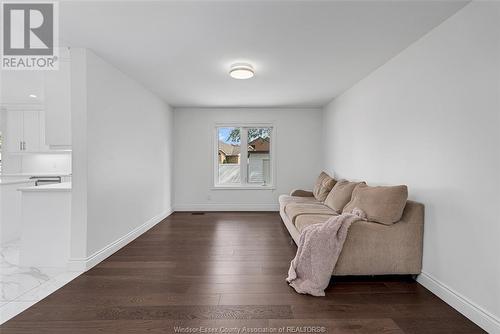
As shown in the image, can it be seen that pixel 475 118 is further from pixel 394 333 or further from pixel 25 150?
pixel 25 150

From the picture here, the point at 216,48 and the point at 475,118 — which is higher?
the point at 216,48

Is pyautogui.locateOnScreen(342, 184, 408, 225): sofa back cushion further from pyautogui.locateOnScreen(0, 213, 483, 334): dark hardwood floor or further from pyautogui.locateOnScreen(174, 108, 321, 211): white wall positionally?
pyautogui.locateOnScreen(174, 108, 321, 211): white wall

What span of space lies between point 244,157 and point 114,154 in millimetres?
3247

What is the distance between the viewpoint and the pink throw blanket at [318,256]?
229 cm

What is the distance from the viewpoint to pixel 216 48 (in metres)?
2.78

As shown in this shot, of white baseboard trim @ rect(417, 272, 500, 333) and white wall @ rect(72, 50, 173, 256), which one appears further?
white wall @ rect(72, 50, 173, 256)

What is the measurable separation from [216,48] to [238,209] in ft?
13.0

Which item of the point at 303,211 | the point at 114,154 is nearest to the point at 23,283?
the point at 114,154

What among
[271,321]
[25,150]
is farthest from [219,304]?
[25,150]

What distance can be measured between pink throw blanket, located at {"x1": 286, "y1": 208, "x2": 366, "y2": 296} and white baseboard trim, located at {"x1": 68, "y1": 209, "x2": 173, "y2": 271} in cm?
215

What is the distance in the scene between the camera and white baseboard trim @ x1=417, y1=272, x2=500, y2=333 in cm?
173

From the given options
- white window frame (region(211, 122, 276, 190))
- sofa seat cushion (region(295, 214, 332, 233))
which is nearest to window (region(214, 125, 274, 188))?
white window frame (region(211, 122, 276, 190))

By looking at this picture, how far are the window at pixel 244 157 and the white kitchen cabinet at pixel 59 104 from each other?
3521 mm

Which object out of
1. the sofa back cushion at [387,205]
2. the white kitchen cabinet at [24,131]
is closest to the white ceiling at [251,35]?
the sofa back cushion at [387,205]
